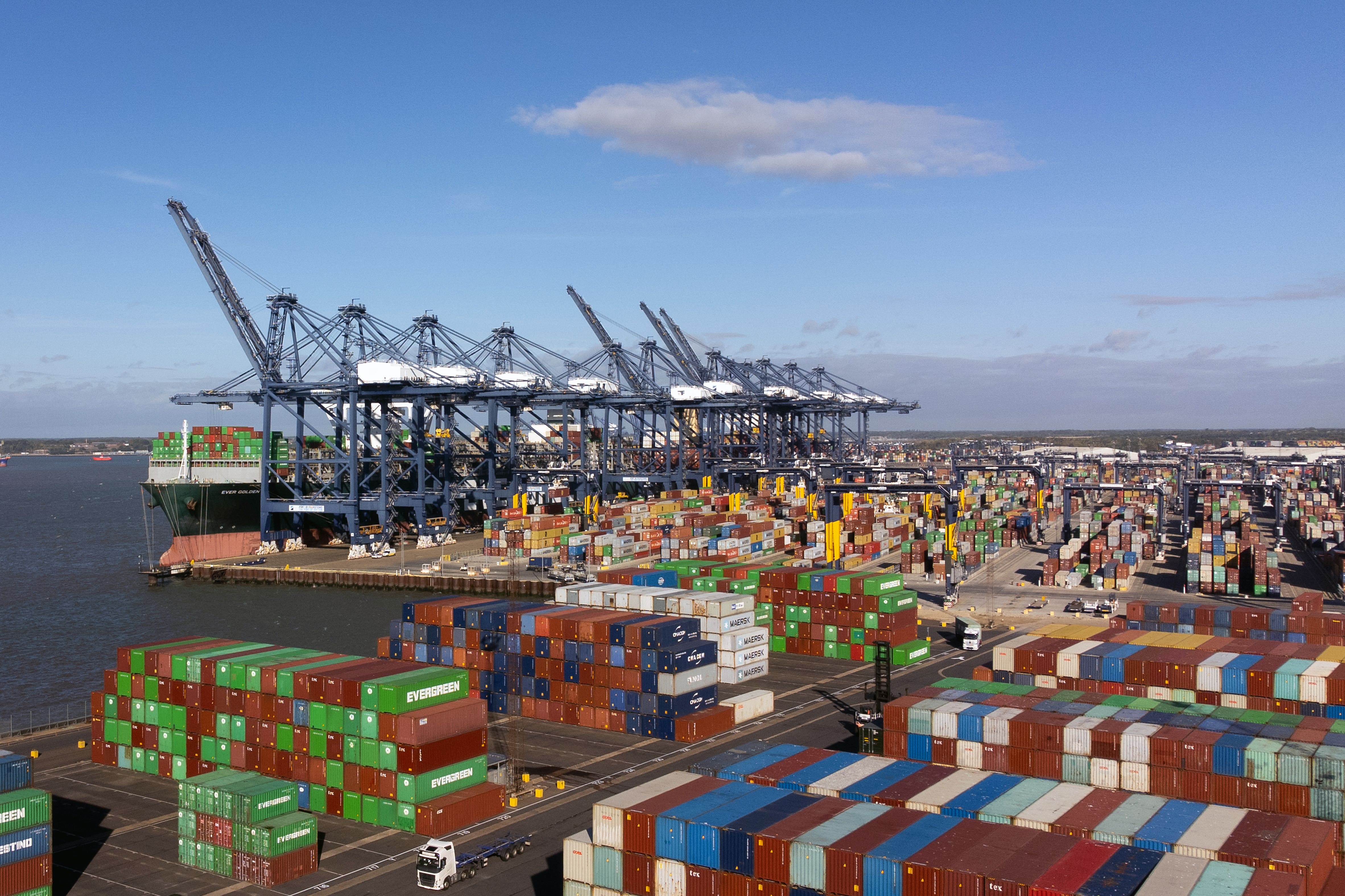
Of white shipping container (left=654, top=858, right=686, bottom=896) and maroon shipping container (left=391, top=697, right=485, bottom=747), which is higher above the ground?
maroon shipping container (left=391, top=697, right=485, bottom=747)

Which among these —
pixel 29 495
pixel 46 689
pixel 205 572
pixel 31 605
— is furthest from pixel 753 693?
pixel 29 495

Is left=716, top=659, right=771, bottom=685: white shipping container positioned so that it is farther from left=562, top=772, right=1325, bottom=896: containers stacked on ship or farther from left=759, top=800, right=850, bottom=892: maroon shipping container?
left=759, top=800, right=850, bottom=892: maroon shipping container

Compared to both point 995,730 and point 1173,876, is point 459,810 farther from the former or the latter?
point 1173,876

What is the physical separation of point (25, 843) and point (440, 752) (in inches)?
339

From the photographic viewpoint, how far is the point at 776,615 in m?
47.3

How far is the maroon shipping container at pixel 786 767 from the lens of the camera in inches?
832

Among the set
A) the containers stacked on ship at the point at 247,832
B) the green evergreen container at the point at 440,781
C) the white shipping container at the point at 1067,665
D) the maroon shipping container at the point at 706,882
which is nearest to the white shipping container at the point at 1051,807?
the maroon shipping container at the point at 706,882

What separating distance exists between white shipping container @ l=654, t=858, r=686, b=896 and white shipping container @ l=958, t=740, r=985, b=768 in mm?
9426

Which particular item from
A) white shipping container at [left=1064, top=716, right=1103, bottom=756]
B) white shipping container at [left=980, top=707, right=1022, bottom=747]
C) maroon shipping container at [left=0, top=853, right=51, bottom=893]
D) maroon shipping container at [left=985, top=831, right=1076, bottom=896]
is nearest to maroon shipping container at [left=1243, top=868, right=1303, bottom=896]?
maroon shipping container at [left=985, top=831, right=1076, bottom=896]

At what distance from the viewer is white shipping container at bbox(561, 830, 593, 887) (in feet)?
62.9

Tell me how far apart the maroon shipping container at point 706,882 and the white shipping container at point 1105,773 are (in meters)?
9.96

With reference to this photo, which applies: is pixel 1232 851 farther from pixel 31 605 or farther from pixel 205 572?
pixel 205 572

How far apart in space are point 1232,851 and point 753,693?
20.0 m

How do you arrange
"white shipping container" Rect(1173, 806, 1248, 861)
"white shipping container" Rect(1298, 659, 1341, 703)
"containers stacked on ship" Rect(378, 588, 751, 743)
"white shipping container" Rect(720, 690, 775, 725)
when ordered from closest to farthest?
"white shipping container" Rect(1173, 806, 1248, 861) < "white shipping container" Rect(1298, 659, 1341, 703) < "containers stacked on ship" Rect(378, 588, 751, 743) < "white shipping container" Rect(720, 690, 775, 725)
